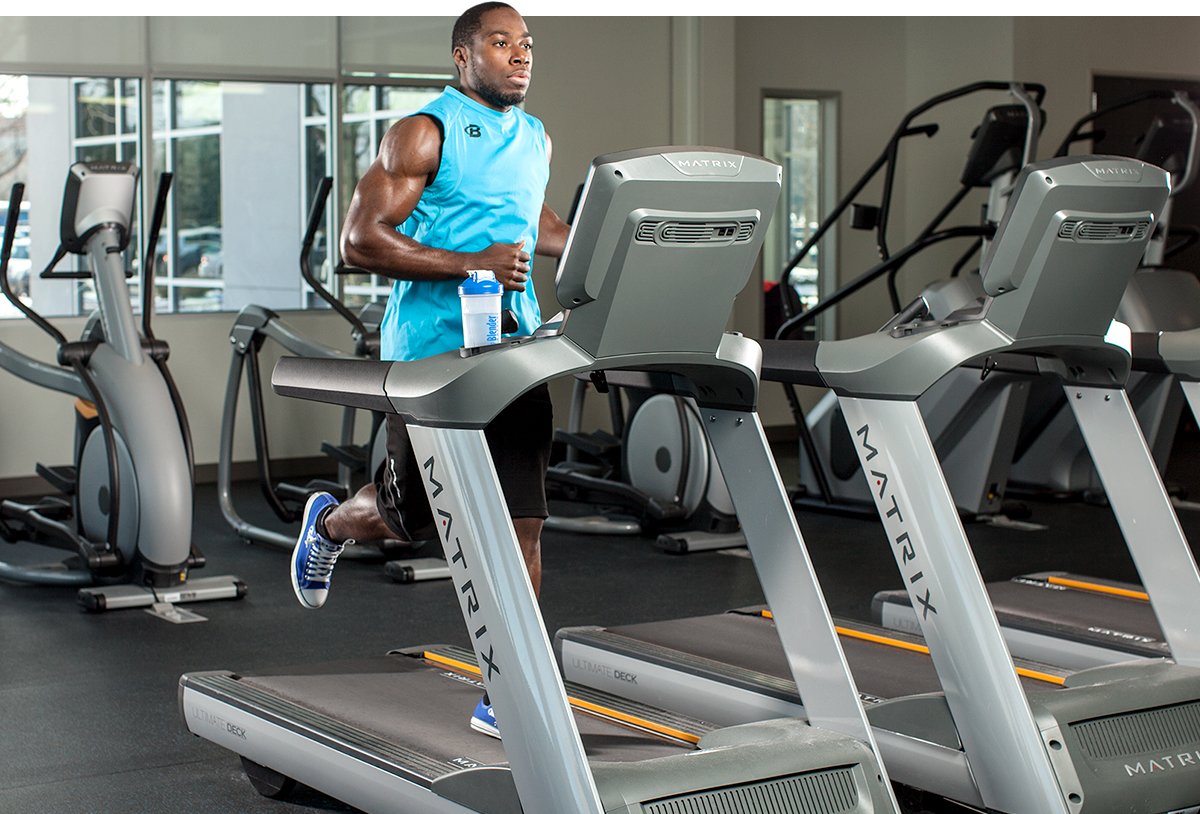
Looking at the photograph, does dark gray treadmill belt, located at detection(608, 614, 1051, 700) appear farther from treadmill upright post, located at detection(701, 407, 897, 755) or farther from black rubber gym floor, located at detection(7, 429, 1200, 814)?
black rubber gym floor, located at detection(7, 429, 1200, 814)

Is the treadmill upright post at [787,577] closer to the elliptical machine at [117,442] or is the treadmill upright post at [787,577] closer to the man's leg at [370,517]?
the man's leg at [370,517]

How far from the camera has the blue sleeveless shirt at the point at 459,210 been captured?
2.82 m

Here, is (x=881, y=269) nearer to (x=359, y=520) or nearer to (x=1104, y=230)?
(x=1104, y=230)

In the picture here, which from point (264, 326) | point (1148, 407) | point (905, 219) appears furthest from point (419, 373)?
point (905, 219)

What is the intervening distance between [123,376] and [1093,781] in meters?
3.22

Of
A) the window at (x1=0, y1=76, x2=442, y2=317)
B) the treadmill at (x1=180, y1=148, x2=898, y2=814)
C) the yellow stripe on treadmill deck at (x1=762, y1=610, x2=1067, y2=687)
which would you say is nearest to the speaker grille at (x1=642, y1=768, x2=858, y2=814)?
the treadmill at (x1=180, y1=148, x2=898, y2=814)

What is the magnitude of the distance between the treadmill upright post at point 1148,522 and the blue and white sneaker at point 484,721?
128 centimetres

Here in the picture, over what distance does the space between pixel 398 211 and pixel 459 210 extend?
14 centimetres

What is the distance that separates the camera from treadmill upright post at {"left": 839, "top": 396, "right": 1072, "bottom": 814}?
2.52 m

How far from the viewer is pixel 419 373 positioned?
7.37ft

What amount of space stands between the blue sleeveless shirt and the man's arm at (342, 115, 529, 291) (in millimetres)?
42

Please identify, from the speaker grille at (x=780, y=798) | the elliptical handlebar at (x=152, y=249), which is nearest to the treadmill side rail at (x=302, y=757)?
the speaker grille at (x=780, y=798)

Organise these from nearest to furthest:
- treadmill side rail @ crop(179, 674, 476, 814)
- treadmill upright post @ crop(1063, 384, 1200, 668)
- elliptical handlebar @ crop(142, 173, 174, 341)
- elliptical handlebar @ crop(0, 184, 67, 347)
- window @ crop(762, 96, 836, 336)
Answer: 1. treadmill side rail @ crop(179, 674, 476, 814)
2. treadmill upright post @ crop(1063, 384, 1200, 668)
3. elliptical handlebar @ crop(0, 184, 67, 347)
4. elliptical handlebar @ crop(142, 173, 174, 341)
5. window @ crop(762, 96, 836, 336)

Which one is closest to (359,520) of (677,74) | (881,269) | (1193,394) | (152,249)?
(1193,394)
